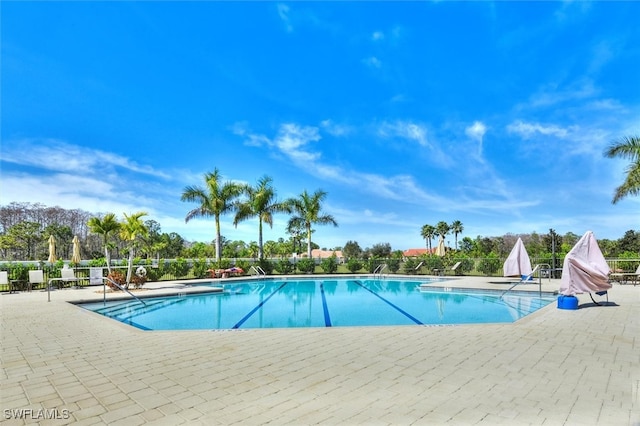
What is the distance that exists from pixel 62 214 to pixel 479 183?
77.4 m

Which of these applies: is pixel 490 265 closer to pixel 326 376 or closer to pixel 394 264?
pixel 394 264

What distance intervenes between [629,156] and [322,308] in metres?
16.2

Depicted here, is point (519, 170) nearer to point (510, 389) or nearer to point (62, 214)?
point (510, 389)

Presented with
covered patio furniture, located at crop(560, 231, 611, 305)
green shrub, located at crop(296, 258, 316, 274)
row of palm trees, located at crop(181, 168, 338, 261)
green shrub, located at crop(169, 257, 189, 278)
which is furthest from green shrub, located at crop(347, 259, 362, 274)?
covered patio furniture, located at crop(560, 231, 611, 305)

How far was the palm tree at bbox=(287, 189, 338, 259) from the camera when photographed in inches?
1067

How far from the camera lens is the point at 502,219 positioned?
32312 mm

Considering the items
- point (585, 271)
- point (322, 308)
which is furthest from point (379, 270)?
point (585, 271)

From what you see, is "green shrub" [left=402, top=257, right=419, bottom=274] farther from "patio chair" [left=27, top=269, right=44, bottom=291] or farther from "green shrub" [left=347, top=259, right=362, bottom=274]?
"patio chair" [left=27, top=269, right=44, bottom=291]

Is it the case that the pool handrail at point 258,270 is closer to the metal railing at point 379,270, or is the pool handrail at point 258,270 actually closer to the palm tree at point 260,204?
the palm tree at point 260,204

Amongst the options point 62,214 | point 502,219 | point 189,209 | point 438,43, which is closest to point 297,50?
point 438,43

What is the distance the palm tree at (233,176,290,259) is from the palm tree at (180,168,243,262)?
0.97 metres

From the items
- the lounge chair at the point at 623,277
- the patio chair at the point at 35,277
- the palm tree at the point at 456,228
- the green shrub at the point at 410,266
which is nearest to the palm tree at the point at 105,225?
the patio chair at the point at 35,277

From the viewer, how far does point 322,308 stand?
1159cm

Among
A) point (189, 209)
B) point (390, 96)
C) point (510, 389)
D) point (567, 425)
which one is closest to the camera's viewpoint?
point (567, 425)
